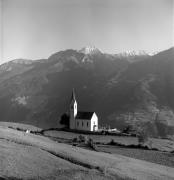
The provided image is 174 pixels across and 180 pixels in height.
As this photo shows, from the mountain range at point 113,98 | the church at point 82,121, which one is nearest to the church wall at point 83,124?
the church at point 82,121

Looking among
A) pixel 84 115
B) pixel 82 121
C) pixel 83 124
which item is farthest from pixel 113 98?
pixel 83 124

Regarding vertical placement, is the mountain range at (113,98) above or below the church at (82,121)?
above

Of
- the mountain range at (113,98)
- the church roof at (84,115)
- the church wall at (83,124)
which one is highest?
the mountain range at (113,98)

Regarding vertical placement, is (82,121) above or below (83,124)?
above

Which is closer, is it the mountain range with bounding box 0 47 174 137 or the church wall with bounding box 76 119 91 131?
the church wall with bounding box 76 119 91 131

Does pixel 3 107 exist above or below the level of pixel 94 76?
below

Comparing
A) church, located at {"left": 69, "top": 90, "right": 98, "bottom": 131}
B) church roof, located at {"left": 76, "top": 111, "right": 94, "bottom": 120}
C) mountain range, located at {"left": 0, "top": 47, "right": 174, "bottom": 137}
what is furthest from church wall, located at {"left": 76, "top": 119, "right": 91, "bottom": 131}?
mountain range, located at {"left": 0, "top": 47, "right": 174, "bottom": 137}

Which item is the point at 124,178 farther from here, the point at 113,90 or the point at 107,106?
the point at 113,90

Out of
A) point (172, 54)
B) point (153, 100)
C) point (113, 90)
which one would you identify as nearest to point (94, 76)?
point (113, 90)

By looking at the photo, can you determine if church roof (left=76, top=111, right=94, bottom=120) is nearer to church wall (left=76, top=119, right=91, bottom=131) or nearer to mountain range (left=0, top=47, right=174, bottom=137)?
church wall (left=76, top=119, right=91, bottom=131)

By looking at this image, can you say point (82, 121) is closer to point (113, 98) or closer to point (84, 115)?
point (84, 115)

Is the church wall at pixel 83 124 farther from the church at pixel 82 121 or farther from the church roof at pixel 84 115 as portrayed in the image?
the church roof at pixel 84 115
